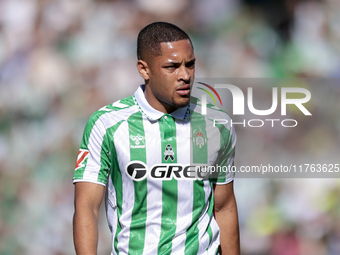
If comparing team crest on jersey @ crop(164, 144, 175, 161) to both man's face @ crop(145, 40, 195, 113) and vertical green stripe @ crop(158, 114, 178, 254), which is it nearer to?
vertical green stripe @ crop(158, 114, 178, 254)

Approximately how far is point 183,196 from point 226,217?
256mm

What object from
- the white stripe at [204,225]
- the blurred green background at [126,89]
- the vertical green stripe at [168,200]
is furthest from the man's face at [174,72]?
the blurred green background at [126,89]

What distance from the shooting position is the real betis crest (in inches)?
74.0

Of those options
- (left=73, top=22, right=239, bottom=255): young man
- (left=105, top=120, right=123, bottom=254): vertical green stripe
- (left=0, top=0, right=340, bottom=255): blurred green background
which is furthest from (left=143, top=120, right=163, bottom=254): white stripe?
(left=0, top=0, right=340, bottom=255): blurred green background

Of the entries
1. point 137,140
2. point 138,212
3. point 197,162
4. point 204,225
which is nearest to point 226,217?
point 204,225

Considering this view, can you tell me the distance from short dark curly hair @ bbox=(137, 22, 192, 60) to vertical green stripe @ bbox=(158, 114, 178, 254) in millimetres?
260

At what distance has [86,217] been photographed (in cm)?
170

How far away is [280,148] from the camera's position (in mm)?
2805

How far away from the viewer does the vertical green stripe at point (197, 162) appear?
1757 mm

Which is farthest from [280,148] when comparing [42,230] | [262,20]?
[42,230]

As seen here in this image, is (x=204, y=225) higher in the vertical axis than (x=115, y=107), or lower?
lower

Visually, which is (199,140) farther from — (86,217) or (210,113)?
(86,217)

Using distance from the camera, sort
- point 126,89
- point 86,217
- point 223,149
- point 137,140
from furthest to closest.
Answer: point 126,89 → point 223,149 → point 137,140 → point 86,217

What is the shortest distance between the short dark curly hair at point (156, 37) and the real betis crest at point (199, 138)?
1.19ft
